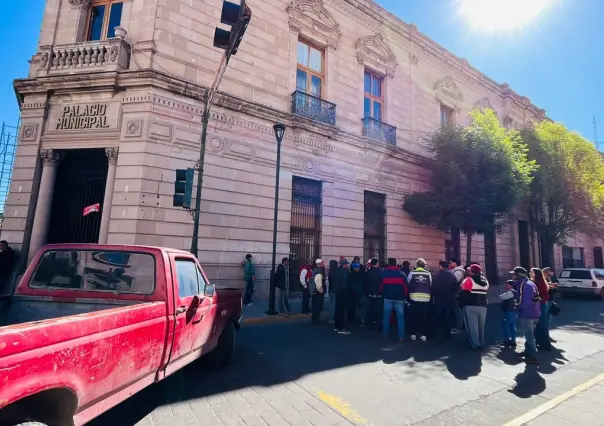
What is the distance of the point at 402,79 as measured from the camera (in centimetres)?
1842

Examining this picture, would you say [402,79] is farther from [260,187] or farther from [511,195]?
[260,187]

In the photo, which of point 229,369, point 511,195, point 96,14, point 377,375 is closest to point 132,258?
point 229,369

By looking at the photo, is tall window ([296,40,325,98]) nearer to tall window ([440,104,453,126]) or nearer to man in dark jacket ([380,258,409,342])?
tall window ([440,104,453,126])

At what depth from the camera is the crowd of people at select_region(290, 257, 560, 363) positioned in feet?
22.0

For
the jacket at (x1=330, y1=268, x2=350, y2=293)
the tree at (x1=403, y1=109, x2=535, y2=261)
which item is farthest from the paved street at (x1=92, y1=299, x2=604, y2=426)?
the tree at (x1=403, y1=109, x2=535, y2=261)

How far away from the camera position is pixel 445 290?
26.1ft

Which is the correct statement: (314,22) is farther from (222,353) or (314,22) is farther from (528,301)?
(222,353)

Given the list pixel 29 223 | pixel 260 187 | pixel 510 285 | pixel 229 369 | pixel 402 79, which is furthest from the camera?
pixel 402 79

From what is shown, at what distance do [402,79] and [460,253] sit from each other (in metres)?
10.4

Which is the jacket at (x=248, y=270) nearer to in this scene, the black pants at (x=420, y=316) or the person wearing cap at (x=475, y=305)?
the black pants at (x=420, y=316)

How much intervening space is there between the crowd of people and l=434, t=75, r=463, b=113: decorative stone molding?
14303 millimetres

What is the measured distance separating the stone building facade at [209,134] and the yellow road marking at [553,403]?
9276 millimetres

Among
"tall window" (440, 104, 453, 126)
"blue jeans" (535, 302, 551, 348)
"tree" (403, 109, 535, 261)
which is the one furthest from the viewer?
"tall window" (440, 104, 453, 126)

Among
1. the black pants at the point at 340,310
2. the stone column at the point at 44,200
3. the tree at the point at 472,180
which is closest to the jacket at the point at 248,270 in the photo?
the black pants at the point at 340,310
